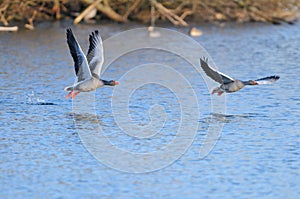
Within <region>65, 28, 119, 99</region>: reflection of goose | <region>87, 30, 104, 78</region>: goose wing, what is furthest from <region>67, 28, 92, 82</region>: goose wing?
<region>87, 30, 104, 78</region>: goose wing

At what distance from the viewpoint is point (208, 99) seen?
14.5 m

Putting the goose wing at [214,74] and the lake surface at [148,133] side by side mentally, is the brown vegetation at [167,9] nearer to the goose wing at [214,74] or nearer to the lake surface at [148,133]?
the lake surface at [148,133]

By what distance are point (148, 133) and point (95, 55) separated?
1830 mm

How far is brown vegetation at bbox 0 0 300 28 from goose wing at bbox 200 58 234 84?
1627 cm

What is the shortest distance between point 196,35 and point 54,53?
264 inches

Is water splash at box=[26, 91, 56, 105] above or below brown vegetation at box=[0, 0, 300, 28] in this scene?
below

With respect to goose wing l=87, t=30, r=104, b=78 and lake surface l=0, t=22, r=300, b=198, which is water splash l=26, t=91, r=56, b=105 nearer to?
lake surface l=0, t=22, r=300, b=198

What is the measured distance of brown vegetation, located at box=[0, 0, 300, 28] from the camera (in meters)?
Answer: 30.2

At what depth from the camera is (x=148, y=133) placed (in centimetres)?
1155

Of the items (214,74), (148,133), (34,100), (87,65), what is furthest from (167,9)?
(148,133)

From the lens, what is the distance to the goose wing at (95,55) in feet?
41.4

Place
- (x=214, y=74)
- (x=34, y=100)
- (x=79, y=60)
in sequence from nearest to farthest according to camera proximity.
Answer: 1. (x=79, y=60)
2. (x=214, y=74)
3. (x=34, y=100)

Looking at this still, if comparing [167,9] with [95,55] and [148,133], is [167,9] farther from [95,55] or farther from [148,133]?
[148,133]

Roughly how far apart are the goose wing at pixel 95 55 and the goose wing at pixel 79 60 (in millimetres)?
176
